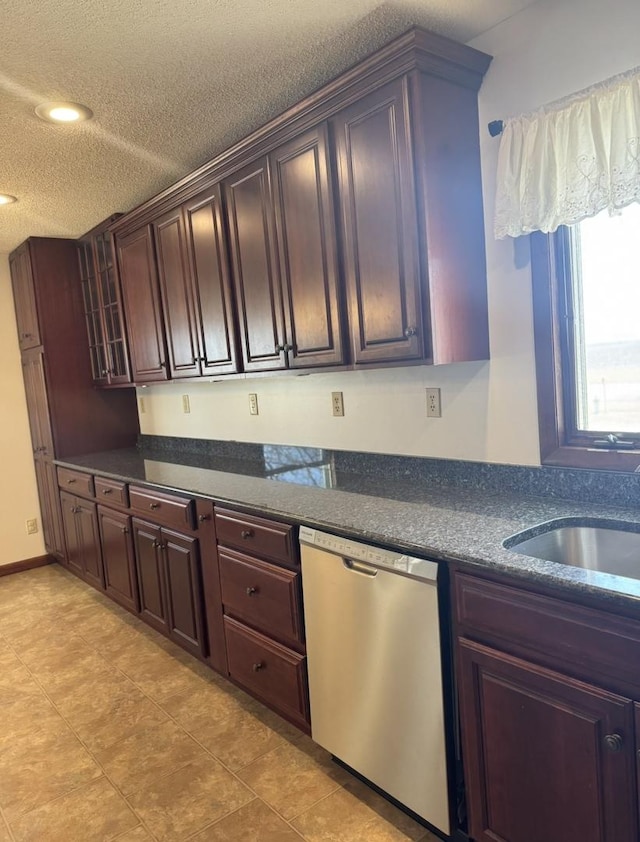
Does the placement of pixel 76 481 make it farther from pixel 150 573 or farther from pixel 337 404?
pixel 337 404

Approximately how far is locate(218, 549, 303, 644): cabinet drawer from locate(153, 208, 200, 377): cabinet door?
1.09 meters

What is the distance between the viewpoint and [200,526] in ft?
8.27

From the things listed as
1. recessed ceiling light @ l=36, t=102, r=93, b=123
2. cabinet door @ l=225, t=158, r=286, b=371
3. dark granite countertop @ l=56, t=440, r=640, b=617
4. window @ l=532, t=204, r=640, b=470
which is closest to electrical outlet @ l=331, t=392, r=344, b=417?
dark granite countertop @ l=56, t=440, r=640, b=617

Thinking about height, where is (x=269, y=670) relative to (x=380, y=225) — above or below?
below

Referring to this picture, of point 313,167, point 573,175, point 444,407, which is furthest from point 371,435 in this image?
point 573,175

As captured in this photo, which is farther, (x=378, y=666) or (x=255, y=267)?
(x=255, y=267)

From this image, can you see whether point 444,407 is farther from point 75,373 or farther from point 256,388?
point 75,373

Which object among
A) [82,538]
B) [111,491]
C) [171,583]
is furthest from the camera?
[82,538]

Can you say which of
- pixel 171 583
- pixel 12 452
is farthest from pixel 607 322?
pixel 12 452

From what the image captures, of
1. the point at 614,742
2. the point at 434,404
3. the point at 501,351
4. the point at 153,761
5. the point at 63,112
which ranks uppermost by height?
the point at 63,112

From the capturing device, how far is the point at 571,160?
1.71m

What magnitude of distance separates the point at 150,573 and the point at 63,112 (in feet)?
6.80

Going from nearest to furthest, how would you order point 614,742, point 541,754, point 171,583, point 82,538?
point 614,742 < point 541,754 < point 171,583 < point 82,538

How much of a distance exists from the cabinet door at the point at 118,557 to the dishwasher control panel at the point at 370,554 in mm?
1576
